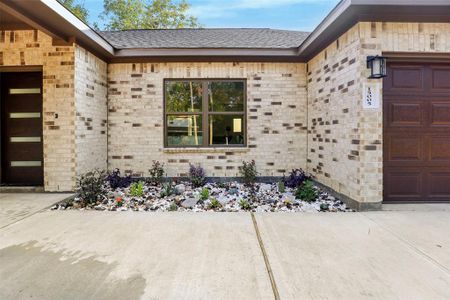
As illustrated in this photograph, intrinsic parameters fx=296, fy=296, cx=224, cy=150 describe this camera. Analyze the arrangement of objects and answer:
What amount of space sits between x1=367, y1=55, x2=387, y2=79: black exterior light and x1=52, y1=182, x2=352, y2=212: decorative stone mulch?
220 cm

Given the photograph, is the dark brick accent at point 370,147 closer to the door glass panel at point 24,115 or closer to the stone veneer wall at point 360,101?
the stone veneer wall at point 360,101

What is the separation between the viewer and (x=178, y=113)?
23.9 ft

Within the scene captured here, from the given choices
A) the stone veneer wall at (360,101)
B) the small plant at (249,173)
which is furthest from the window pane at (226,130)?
the stone veneer wall at (360,101)

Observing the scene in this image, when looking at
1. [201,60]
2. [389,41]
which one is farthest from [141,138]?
[389,41]

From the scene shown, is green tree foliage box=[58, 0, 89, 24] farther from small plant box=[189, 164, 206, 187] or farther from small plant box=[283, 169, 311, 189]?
small plant box=[283, 169, 311, 189]

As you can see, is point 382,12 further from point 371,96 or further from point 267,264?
point 267,264

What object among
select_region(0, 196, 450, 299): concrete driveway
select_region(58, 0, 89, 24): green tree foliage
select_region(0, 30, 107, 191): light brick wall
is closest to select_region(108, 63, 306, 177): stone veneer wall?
select_region(0, 30, 107, 191): light brick wall

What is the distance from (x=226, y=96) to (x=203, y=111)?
68cm

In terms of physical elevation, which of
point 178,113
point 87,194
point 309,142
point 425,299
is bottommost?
point 425,299

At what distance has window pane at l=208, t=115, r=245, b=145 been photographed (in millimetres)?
7375

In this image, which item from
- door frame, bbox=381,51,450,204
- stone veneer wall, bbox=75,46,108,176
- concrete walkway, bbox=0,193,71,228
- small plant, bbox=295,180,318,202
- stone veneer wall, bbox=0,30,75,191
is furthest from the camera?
stone veneer wall, bbox=75,46,108,176

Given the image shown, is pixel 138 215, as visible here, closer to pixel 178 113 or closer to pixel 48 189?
pixel 48 189

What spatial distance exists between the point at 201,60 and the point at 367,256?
220 inches

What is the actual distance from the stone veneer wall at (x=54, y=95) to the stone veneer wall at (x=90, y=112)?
0.13m
